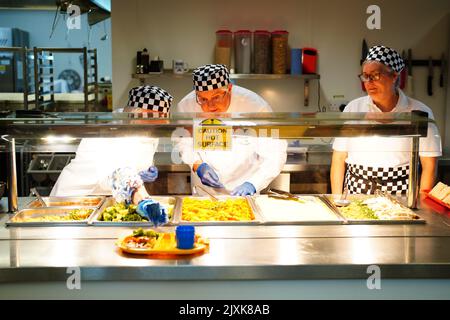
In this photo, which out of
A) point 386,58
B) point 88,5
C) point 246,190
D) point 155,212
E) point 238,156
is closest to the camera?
point 155,212

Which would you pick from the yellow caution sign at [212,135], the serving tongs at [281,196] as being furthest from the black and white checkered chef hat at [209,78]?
the yellow caution sign at [212,135]

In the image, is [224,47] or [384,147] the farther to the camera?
[224,47]

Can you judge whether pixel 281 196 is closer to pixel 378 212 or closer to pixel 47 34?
pixel 378 212

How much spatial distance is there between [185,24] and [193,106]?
1.83 metres

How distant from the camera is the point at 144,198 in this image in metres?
3.35

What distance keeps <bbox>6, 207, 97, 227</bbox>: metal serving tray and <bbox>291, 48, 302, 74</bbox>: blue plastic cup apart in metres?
3.17

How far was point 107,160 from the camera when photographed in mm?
3848

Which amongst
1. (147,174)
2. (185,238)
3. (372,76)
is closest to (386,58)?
Result: (372,76)

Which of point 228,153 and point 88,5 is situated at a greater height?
point 88,5

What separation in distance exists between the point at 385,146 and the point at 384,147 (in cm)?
2

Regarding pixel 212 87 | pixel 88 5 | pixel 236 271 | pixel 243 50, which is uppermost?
pixel 88 5

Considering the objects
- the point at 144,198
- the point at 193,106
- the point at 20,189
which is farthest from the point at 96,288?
the point at 20,189

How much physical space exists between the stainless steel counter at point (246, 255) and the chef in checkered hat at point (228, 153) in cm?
68

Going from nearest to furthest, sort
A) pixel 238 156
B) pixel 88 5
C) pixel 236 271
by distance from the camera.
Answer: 1. pixel 236 271
2. pixel 238 156
3. pixel 88 5
